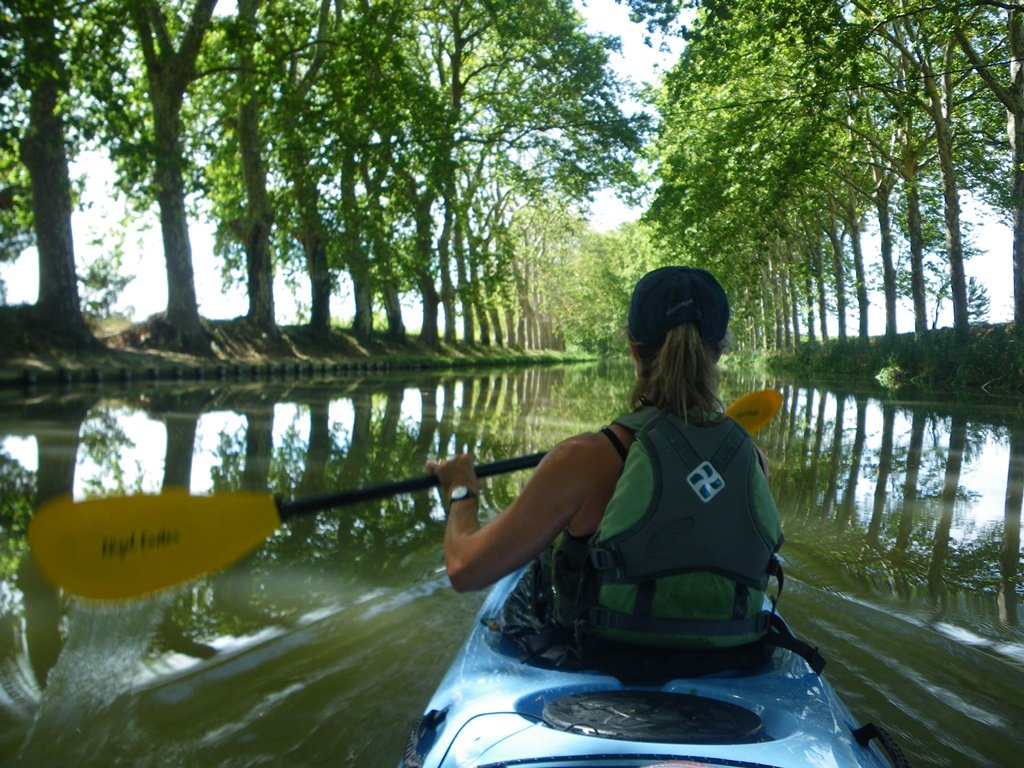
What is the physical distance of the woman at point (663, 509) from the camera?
2250 millimetres

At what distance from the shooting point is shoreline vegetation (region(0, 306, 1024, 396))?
61.7 feet

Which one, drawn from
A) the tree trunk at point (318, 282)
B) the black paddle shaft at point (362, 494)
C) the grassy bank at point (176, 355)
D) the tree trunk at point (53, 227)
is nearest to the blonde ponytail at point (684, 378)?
the black paddle shaft at point (362, 494)

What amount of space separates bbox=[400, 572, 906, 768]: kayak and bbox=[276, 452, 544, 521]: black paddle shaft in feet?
3.27

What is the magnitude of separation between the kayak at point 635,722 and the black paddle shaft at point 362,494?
1.00 meters

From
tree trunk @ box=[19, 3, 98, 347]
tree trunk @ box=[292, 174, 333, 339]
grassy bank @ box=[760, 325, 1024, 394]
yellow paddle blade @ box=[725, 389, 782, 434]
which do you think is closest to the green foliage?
tree trunk @ box=[292, 174, 333, 339]

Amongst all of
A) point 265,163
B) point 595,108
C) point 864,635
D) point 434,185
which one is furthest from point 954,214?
point 864,635

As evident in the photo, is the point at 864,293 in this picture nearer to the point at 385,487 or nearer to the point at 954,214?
the point at 954,214

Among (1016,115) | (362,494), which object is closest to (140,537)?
(362,494)

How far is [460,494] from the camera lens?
2820mm

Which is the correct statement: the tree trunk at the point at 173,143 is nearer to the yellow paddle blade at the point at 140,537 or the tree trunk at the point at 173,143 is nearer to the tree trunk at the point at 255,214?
the tree trunk at the point at 255,214

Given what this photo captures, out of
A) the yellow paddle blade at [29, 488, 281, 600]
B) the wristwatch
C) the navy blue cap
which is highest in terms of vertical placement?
the navy blue cap

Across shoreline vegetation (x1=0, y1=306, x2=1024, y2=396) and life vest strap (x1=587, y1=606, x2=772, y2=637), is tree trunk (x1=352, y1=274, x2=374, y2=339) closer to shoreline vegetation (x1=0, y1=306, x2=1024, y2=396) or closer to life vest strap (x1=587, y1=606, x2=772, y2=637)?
shoreline vegetation (x1=0, y1=306, x2=1024, y2=396)

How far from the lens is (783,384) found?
87.2 ft

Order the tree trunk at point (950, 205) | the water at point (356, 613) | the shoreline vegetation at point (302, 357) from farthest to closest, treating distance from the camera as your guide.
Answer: the tree trunk at point (950, 205) → the shoreline vegetation at point (302, 357) → the water at point (356, 613)
